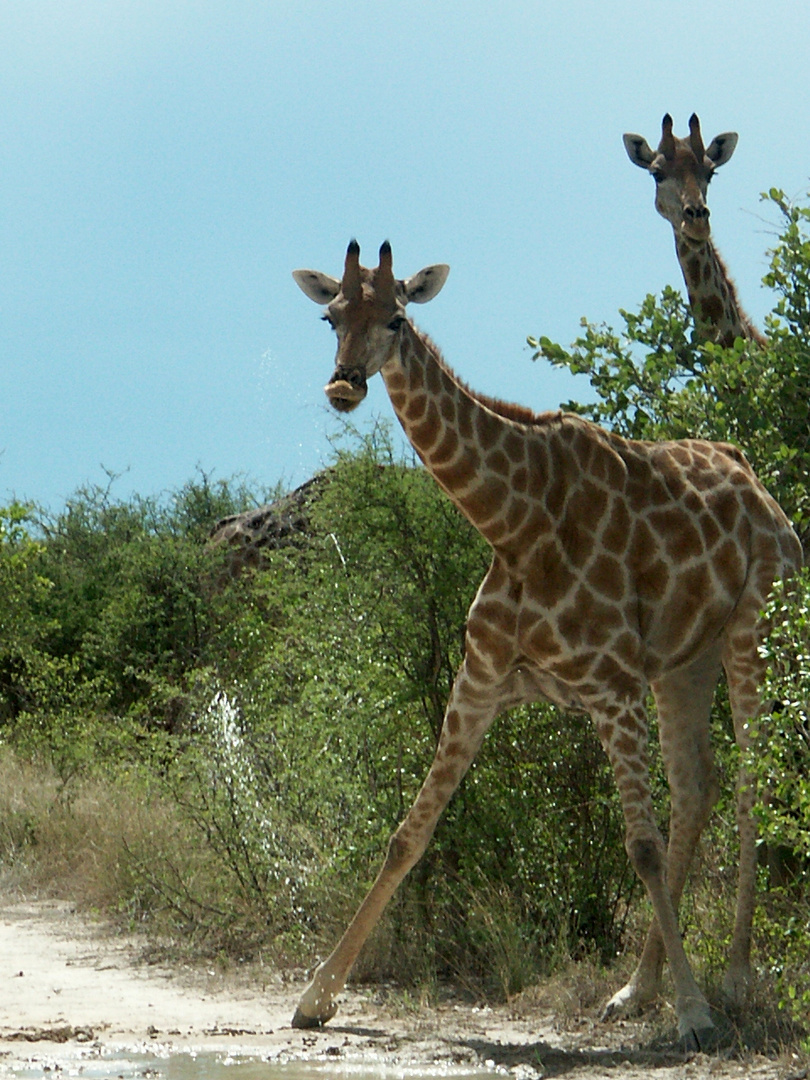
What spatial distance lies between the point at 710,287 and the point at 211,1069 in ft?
22.7

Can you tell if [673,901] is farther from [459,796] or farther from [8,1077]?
[8,1077]

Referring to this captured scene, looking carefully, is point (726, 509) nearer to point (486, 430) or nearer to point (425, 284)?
point (486, 430)

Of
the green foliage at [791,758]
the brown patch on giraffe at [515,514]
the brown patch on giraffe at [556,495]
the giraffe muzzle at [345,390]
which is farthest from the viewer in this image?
the brown patch on giraffe at [556,495]

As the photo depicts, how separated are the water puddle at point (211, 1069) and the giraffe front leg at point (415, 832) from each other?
2.13 ft

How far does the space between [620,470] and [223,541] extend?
14.5 m

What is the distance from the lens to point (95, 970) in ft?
27.5

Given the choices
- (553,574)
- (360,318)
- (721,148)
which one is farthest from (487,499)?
(721,148)

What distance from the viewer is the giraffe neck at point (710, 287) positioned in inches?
416

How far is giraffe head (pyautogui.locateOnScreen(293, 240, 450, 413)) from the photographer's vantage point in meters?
6.29

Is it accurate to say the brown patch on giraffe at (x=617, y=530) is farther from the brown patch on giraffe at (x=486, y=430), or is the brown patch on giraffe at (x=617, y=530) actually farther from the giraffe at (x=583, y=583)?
the brown patch on giraffe at (x=486, y=430)

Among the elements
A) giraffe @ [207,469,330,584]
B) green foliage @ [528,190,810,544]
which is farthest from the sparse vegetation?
giraffe @ [207,469,330,584]

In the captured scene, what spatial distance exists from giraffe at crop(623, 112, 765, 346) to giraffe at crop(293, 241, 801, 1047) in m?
3.80

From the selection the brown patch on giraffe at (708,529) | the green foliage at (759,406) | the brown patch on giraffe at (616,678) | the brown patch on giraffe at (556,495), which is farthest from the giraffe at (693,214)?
the brown patch on giraffe at (616,678)

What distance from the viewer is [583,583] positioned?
6605 millimetres
